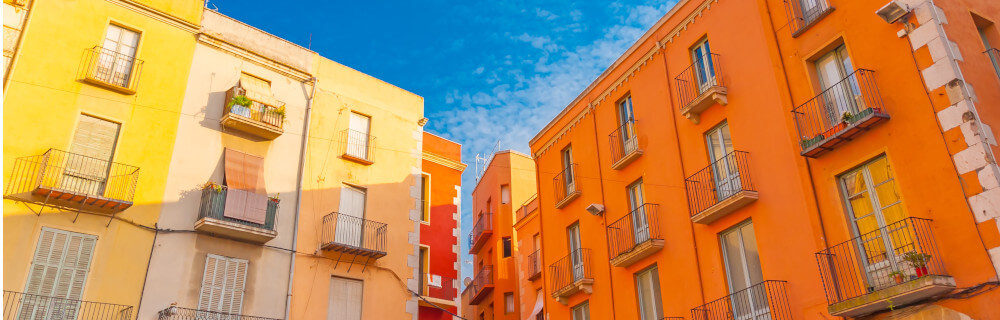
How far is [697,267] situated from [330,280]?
11826mm

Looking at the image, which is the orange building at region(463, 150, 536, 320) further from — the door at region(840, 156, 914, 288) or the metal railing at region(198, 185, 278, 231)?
the door at region(840, 156, 914, 288)

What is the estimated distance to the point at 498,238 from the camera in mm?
40594

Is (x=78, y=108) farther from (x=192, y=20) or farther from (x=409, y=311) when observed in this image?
Answer: (x=409, y=311)

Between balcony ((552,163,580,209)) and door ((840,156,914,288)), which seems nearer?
door ((840,156,914,288))

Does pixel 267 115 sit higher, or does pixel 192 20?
pixel 192 20

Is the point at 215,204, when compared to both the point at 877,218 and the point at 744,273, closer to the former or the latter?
the point at 744,273

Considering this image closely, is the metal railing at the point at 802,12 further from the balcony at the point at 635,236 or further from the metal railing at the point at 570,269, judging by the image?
the metal railing at the point at 570,269

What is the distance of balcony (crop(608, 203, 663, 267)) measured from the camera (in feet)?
69.6

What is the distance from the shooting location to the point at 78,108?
20188 mm

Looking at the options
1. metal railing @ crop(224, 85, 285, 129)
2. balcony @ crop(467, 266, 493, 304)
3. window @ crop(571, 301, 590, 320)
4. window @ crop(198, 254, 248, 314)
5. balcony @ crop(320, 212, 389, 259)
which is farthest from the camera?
balcony @ crop(467, 266, 493, 304)

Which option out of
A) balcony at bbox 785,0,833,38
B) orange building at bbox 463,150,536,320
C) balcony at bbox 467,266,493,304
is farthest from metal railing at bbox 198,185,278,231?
balcony at bbox 467,266,493,304

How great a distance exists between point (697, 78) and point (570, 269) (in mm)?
8500

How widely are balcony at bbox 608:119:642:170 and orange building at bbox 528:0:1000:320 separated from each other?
0.08 metres

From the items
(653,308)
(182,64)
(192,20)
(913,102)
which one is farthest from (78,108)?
(913,102)
